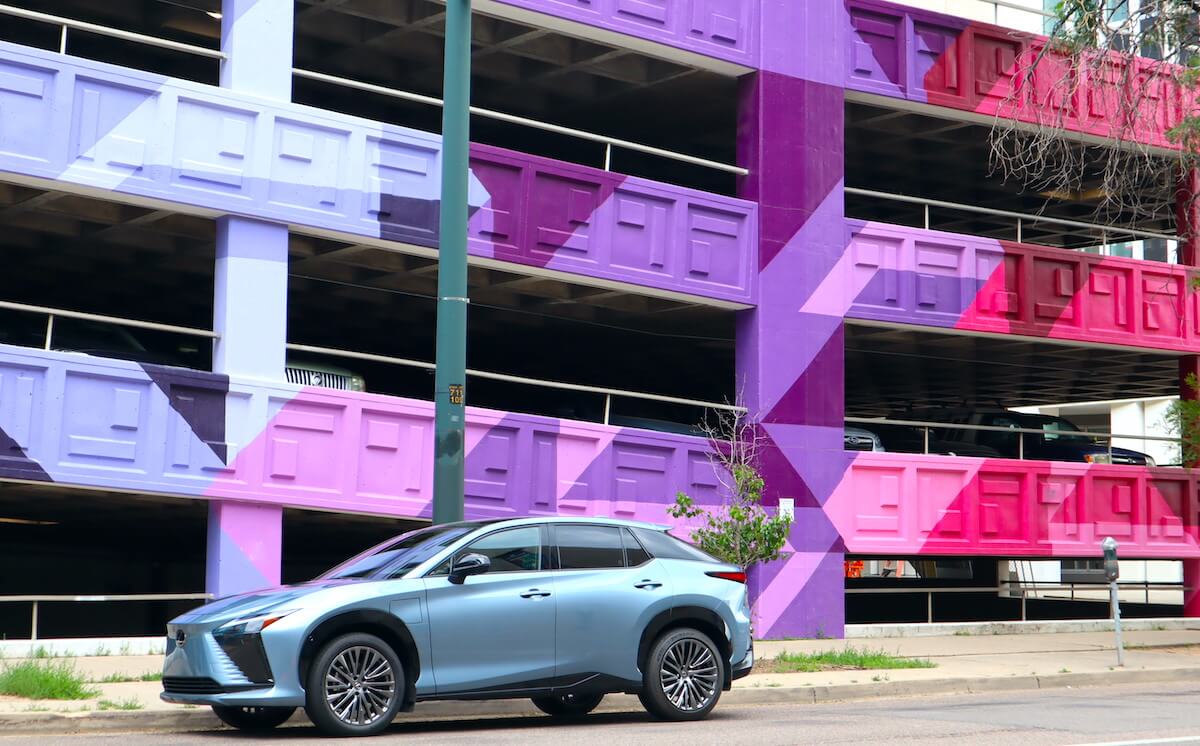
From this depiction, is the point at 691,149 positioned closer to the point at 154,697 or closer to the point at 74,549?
the point at 74,549

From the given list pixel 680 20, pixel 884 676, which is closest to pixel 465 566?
pixel 884 676

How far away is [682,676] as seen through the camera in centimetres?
1161

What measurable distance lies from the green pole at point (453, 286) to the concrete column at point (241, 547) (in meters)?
4.15

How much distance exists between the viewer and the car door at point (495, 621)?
417 inches

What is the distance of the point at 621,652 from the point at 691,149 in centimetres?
1581

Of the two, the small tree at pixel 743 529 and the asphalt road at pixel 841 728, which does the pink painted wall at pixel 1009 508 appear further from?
the asphalt road at pixel 841 728

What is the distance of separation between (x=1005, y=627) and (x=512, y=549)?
13915mm

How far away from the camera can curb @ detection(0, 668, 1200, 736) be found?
Result: 34.2 ft

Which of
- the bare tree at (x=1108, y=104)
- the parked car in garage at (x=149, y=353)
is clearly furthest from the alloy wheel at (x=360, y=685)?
the bare tree at (x=1108, y=104)

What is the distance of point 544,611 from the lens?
11.0 m

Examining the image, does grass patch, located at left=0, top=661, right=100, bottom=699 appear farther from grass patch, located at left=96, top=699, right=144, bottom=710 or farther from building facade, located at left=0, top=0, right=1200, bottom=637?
building facade, located at left=0, top=0, right=1200, bottom=637

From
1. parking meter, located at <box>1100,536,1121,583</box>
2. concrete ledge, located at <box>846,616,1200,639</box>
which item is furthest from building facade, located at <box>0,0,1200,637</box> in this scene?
parking meter, located at <box>1100,536,1121,583</box>

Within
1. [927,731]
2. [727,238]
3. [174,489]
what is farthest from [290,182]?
[927,731]

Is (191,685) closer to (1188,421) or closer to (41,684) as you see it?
(41,684)
